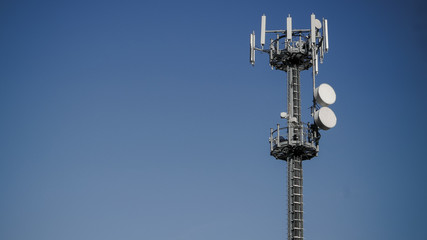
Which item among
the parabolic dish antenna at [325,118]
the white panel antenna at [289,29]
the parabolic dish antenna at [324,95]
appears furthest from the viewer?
the white panel antenna at [289,29]

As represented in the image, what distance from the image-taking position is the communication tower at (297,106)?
5347 centimetres

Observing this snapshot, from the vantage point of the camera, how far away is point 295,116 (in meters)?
56.4

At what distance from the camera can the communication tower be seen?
2105 inches

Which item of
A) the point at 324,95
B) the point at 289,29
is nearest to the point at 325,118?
the point at 324,95

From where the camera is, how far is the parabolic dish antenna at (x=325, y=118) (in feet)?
179

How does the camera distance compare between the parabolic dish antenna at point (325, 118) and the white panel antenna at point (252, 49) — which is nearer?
the parabolic dish antenna at point (325, 118)

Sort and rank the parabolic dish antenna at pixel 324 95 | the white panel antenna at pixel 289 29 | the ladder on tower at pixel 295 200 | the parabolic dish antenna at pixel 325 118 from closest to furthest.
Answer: the ladder on tower at pixel 295 200 < the parabolic dish antenna at pixel 325 118 < the parabolic dish antenna at pixel 324 95 < the white panel antenna at pixel 289 29

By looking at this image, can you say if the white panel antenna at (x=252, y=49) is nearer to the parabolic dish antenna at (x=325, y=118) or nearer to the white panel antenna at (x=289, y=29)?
the white panel antenna at (x=289, y=29)

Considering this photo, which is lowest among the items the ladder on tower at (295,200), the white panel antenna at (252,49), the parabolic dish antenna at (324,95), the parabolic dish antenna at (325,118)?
the ladder on tower at (295,200)

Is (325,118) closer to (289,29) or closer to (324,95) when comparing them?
(324,95)

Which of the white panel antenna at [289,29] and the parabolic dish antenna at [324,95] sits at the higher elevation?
the white panel antenna at [289,29]

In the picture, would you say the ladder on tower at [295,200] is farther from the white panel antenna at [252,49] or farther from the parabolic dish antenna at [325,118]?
the white panel antenna at [252,49]

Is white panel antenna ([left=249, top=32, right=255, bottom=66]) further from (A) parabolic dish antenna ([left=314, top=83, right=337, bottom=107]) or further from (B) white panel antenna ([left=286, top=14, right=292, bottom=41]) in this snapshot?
(A) parabolic dish antenna ([left=314, top=83, right=337, bottom=107])

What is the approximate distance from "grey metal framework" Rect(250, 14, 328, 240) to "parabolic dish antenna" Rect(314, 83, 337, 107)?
980 millimetres
